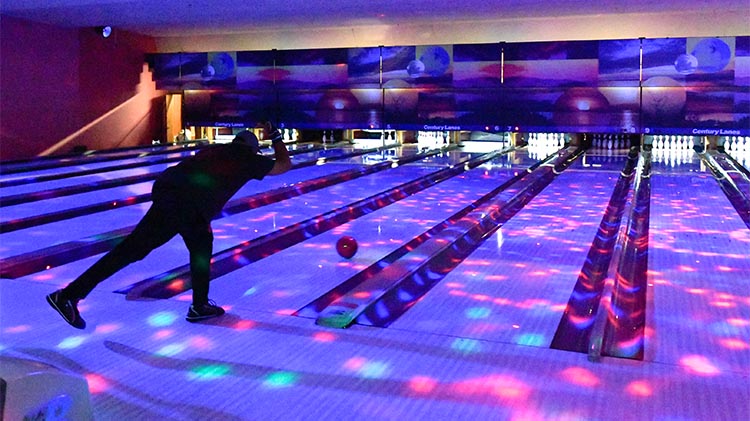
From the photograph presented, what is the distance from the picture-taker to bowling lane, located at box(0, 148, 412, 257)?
4130 mm

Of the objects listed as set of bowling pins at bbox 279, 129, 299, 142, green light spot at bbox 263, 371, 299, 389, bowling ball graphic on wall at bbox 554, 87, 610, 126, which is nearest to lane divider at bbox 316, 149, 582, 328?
green light spot at bbox 263, 371, 299, 389

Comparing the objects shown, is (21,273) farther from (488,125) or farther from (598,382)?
(488,125)

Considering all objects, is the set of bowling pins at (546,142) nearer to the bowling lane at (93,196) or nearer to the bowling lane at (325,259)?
the bowling lane at (93,196)

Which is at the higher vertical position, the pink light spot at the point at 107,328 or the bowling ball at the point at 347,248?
the bowling ball at the point at 347,248

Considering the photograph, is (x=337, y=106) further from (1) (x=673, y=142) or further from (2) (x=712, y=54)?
(2) (x=712, y=54)

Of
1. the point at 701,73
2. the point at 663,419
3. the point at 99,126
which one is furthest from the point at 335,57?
the point at 663,419

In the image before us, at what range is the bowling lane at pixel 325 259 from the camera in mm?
2990

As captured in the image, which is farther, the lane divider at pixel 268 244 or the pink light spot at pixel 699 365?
the lane divider at pixel 268 244

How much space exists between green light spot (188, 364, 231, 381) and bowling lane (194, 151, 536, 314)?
1.95 feet

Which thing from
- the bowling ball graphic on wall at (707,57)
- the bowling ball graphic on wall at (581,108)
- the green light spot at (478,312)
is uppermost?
the bowling ball graphic on wall at (707,57)

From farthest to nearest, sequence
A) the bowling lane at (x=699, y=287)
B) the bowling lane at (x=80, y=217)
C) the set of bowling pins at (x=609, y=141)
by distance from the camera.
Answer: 1. the set of bowling pins at (x=609, y=141)
2. the bowling lane at (x=80, y=217)
3. the bowling lane at (x=699, y=287)

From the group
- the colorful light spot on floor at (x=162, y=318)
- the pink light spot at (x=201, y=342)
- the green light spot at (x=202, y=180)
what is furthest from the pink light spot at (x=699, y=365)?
the colorful light spot on floor at (x=162, y=318)

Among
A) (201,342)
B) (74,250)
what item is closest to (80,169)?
(74,250)

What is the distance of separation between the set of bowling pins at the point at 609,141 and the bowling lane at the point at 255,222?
3.78 m
